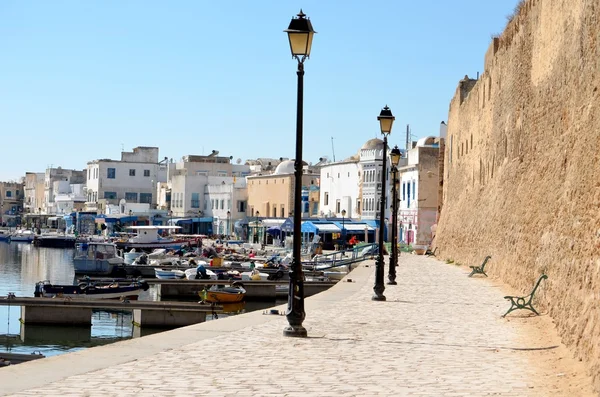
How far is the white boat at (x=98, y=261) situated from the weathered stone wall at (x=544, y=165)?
78.2 feet

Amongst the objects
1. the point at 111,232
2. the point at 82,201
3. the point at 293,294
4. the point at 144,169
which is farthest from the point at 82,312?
the point at 82,201

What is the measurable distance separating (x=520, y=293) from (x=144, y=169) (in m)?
113

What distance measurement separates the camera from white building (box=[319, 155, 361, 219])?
86562 mm

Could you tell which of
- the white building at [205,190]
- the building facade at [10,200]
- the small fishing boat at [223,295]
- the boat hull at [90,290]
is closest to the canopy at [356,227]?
the white building at [205,190]

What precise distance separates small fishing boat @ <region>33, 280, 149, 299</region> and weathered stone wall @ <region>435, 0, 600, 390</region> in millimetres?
13058

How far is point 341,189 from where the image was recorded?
89750 millimetres

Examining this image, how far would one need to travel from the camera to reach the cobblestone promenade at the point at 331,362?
981 centimetres

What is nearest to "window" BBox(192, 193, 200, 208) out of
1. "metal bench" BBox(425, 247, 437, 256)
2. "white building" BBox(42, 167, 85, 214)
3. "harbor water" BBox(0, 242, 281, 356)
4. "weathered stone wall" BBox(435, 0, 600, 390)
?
"white building" BBox(42, 167, 85, 214)

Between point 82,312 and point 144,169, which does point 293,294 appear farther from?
point 144,169

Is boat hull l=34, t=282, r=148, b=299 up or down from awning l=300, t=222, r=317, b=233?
down

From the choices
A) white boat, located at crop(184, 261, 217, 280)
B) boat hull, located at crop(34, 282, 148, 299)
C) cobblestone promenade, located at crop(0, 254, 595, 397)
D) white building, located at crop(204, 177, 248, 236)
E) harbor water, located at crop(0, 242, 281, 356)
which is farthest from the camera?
white building, located at crop(204, 177, 248, 236)

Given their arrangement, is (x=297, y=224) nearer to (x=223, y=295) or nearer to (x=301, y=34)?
(x=301, y=34)

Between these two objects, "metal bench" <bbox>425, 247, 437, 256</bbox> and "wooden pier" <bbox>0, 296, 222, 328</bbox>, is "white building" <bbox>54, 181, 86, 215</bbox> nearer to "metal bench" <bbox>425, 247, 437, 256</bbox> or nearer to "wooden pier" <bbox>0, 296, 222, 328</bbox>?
"metal bench" <bbox>425, 247, 437, 256</bbox>

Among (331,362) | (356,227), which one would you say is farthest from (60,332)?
(356,227)
